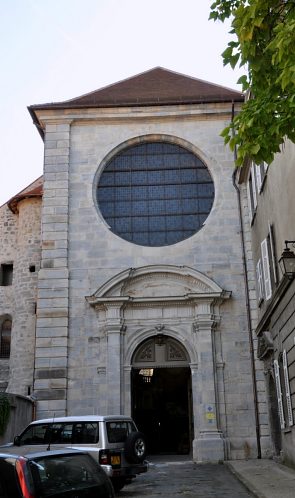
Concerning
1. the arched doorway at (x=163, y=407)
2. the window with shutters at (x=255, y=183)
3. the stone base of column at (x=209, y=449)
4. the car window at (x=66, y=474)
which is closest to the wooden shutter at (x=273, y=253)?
the window with shutters at (x=255, y=183)

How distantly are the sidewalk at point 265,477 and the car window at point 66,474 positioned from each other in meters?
4.64

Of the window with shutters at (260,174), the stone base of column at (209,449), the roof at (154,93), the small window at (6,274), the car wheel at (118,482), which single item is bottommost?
the car wheel at (118,482)

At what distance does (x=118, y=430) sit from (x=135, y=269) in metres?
8.72

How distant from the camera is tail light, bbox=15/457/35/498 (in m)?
5.47

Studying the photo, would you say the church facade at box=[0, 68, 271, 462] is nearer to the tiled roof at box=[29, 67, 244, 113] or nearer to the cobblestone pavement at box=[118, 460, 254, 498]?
the tiled roof at box=[29, 67, 244, 113]

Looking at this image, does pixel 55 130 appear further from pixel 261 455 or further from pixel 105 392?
pixel 261 455

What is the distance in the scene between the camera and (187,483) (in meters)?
12.9

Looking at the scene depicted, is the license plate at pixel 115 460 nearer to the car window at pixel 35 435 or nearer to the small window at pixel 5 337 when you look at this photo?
the car window at pixel 35 435

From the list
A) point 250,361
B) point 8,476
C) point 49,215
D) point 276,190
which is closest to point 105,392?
point 250,361

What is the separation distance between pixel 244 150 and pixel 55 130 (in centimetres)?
1579

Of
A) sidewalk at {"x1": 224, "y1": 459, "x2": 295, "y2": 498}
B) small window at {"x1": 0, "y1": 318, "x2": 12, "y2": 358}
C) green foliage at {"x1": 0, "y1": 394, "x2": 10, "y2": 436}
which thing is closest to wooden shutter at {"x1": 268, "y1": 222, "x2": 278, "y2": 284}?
sidewalk at {"x1": 224, "y1": 459, "x2": 295, "y2": 498}

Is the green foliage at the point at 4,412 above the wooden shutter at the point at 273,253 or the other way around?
the other way around

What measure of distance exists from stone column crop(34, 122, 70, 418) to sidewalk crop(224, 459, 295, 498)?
231 inches

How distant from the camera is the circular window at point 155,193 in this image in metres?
21.0
